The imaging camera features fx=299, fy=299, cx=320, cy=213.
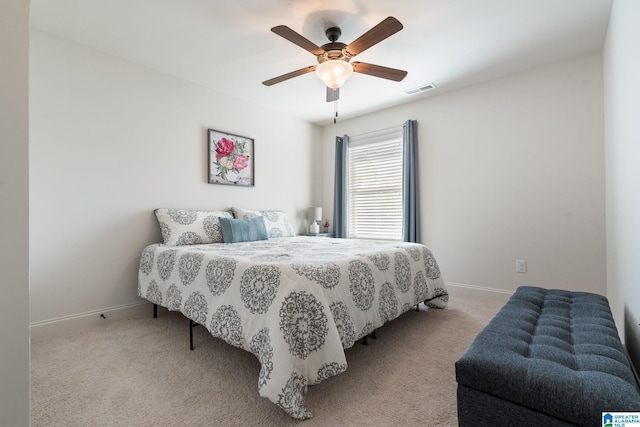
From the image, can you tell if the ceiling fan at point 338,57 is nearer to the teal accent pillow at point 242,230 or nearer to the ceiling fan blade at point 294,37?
the ceiling fan blade at point 294,37

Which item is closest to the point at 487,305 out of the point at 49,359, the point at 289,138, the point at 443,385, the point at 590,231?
the point at 590,231

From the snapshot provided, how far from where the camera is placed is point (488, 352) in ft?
3.86

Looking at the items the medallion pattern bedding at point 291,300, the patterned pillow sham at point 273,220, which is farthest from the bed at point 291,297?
the patterned pillow sham at point 273,220

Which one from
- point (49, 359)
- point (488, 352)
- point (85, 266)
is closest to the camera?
point (488, 352)

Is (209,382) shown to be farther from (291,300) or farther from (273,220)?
(273,220)

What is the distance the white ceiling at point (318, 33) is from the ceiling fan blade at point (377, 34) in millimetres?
287

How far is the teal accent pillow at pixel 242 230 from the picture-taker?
10.2ft

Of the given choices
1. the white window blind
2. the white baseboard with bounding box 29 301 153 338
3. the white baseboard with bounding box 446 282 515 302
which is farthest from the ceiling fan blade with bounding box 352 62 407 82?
the white baseboard with bounding box 29 301 153 338

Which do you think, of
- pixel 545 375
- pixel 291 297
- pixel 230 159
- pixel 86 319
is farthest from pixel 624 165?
pixel 86 319

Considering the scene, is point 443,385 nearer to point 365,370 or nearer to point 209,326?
point 365,370

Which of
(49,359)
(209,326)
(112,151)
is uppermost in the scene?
(112,151)

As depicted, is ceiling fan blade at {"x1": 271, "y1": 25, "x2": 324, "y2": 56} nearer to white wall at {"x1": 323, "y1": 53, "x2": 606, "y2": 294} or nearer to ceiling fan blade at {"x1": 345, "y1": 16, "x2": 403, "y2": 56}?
ceiling fan blade at {"x1": 345, "y1": 16, "x2": 403, "y2": 56}

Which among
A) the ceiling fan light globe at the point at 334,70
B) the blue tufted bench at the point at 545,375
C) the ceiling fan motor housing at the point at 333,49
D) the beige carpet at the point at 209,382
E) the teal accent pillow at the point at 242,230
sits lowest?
the beige carpet at the point at 209,382

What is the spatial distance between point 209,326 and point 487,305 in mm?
2727
